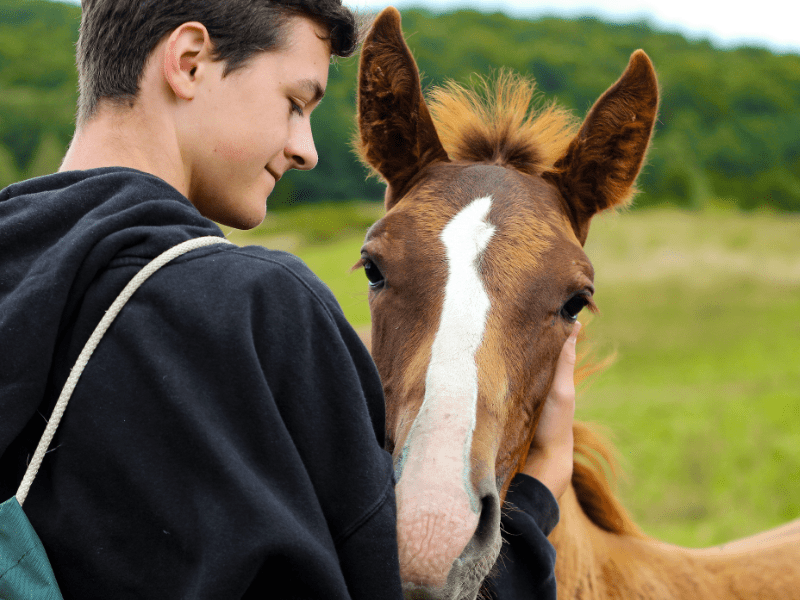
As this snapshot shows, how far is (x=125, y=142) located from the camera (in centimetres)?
134

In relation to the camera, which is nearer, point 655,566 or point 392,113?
point 392,113

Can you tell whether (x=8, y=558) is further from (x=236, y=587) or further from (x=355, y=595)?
(x=355, y=595)

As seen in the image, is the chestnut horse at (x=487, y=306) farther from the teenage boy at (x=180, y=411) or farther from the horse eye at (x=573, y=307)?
the teenage boy at (x=180, y=411)

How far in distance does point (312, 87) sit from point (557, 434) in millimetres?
1286

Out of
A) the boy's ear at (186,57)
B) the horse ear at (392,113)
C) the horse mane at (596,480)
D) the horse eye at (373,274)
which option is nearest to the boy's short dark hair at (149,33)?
the boy's ear at (186,57)

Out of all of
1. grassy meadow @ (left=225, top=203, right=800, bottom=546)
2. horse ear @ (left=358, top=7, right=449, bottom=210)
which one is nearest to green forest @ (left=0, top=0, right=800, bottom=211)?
grassy meadow @ (left=225, top=203, right=800, bottom=546)

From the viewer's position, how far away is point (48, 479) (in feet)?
3.47

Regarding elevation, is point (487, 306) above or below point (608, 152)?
below

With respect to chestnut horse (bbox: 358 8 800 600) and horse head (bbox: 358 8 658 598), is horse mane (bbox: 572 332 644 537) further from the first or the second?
horse head (bbox: 358 8 658 598)

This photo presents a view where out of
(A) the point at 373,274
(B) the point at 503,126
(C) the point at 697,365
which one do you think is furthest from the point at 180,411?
(C) the point at 697,365

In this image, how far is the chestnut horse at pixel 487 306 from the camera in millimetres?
1482

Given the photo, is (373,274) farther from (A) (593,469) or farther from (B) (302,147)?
(A) (593,469)

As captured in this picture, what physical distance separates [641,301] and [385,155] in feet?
75.1

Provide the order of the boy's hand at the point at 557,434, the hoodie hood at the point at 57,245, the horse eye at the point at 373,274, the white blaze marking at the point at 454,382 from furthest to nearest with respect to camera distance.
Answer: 1. the horse eye at the point at 373,274
2. the boy's hand at the point at 557,434
3. the white blaze marking at the point at 454,382
4. the hoodie hood at the point at 57,245
